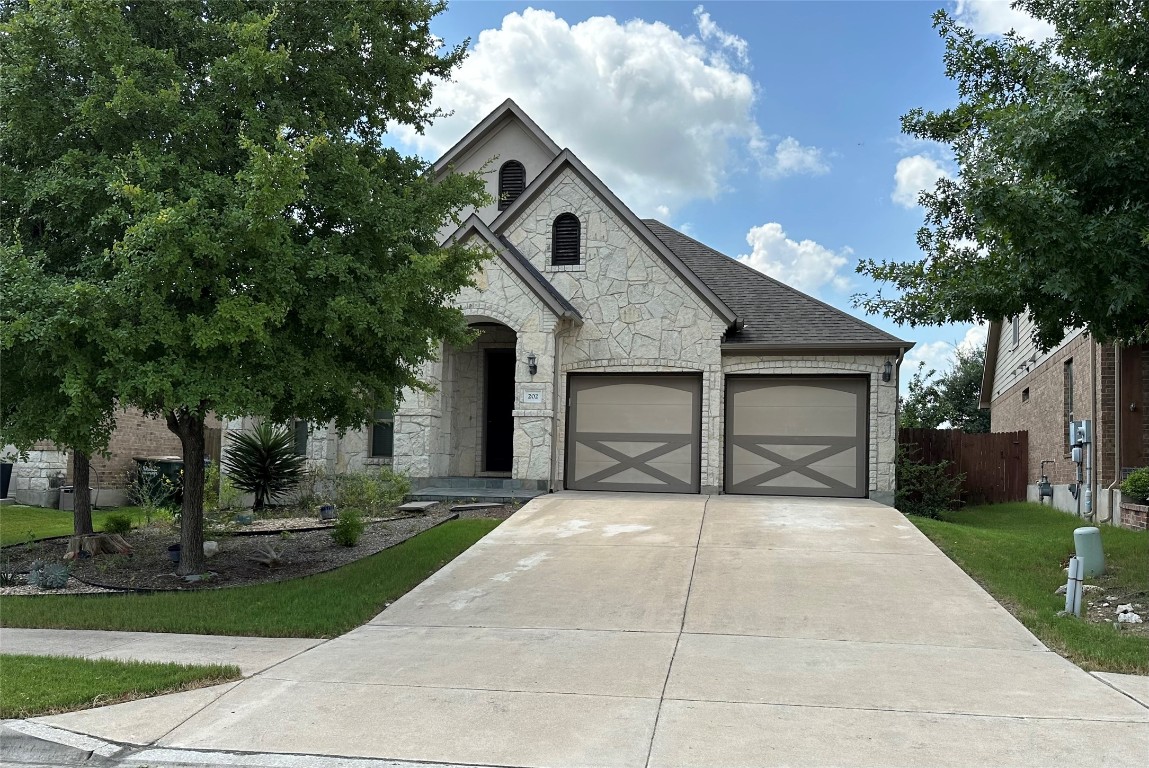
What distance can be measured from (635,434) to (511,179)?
→ 672 cm

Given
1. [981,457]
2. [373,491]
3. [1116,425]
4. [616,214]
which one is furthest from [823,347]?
[373,491]

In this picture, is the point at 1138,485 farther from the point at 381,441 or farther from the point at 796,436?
the point at 381,441

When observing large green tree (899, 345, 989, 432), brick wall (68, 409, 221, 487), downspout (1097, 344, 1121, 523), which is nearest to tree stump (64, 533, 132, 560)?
brick wall (68, 409, 221, 487)

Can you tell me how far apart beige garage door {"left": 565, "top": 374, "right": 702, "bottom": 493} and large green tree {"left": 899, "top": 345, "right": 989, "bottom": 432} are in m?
26.0

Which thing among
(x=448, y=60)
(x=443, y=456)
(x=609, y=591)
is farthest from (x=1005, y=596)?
(x=443, y=456)

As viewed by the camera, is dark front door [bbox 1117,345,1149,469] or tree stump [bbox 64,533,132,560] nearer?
tree stump [bbox 64,533,132,560]

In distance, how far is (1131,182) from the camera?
869 cm

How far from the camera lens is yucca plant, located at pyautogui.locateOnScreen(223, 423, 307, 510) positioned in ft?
51.0

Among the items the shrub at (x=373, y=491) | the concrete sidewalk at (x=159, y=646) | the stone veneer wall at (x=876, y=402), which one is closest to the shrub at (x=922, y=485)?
the stone veneer wall at (x=876, y=402)

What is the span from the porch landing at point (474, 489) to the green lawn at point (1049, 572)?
638 centimetres

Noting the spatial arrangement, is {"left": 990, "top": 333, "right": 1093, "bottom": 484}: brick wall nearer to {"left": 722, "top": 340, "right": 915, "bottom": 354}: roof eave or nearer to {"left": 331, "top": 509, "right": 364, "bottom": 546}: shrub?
{"left": 722, "top": 340, "right": 915, "bottom": 354}: roof eave

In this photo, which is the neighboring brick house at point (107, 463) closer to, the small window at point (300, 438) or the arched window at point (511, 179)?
the small window at point (300, 438)

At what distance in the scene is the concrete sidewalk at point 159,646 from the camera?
7.02 m

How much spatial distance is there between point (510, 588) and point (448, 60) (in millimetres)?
6590
